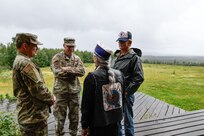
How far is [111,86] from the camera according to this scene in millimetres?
2607

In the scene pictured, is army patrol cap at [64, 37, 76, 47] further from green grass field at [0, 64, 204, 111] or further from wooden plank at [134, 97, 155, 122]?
green grass field at [0, 64, 204, 111]

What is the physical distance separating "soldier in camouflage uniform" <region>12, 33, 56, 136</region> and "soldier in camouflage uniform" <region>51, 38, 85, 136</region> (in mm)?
1260

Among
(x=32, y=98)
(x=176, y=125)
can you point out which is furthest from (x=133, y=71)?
(x=176, y=125)

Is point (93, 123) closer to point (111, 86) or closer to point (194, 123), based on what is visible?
point (111, 86)

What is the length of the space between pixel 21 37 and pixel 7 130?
1893 millimetres

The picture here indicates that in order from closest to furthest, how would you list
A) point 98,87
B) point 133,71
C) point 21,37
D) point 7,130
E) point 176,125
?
point 98,87, point 21,37, point 133,71, point 7,130, point 176,125

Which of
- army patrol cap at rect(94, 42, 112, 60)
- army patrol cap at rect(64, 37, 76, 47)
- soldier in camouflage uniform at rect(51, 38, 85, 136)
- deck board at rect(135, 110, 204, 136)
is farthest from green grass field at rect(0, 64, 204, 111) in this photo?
army patrol cap at rect(94, 42, 112, 60)

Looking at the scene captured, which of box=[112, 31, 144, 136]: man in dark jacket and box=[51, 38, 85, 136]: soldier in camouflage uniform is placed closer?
box=[112, 31, 144, 136]: man in dark jacket

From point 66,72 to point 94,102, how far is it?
5.19 feet

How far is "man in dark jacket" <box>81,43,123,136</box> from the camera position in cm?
253

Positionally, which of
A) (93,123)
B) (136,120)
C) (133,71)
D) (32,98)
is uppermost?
(133,71)

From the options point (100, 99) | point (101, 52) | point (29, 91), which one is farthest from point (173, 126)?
point (29, 91)

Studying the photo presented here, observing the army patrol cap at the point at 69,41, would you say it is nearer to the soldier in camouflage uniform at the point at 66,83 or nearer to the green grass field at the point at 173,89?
the soldier in camouflage uniform at the point at 66,83

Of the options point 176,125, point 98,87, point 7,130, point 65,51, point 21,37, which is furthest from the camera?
point 176,125
